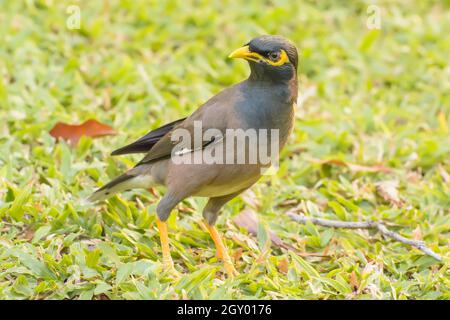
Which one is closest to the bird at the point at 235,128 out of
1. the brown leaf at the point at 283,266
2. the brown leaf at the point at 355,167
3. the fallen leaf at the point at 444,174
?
the brown leaf at the point at 283,266

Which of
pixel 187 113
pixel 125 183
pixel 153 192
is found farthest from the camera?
pixel 187 113

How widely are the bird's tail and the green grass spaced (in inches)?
6.7

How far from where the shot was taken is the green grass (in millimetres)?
5223

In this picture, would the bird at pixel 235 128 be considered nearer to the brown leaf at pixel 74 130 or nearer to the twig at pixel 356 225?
the twig at pixel 356 225

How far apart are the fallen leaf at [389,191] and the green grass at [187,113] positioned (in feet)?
0.19

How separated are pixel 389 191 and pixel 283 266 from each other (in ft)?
4.70

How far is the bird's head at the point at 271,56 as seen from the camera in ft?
17.4

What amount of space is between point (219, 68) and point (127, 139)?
5.46ft

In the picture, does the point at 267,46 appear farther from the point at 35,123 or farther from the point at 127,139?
the point at 35,123

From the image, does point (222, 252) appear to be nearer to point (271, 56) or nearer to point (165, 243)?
point (165, 243)

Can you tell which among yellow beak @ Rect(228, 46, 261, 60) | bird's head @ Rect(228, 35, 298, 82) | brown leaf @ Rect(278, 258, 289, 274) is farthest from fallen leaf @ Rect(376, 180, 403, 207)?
yellow beak @ Rect(228, 46, 261, 60)

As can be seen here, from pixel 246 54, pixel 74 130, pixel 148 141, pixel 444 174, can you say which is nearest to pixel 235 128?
pixel 246 54

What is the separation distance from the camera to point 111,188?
5.81 m
